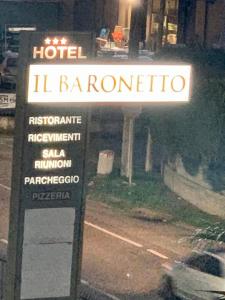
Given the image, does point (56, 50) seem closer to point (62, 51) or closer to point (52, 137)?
point (62, 51)

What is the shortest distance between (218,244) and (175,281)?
2.60m

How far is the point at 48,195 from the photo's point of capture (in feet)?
50.5

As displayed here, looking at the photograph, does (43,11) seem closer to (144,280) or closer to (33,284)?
(144,280)

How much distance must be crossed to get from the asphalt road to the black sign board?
557 cm

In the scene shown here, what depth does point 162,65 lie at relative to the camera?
1515 cm

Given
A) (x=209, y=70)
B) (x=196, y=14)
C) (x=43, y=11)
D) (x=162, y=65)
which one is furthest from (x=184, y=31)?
(x=162, y=65)

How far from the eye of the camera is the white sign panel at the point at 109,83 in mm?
14688

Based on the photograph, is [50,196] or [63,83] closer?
[63,83]

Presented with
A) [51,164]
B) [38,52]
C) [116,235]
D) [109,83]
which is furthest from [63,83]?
[116,235]

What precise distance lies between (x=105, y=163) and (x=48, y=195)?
1716cm

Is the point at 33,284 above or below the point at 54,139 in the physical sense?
below

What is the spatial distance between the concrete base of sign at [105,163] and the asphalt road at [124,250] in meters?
2.97

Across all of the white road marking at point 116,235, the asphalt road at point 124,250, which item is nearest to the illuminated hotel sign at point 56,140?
the asphalt road at point 124,250

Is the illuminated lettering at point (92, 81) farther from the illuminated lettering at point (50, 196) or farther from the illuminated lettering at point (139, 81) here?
the illuminated lettering at point (50, 196)
